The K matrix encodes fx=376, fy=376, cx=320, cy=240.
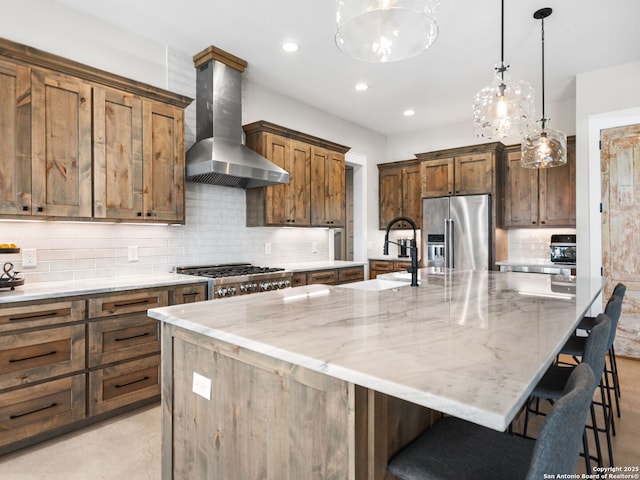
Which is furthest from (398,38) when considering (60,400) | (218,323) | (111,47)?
(60,400)

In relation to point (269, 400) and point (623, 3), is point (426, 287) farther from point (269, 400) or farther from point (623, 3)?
point (623, 3)

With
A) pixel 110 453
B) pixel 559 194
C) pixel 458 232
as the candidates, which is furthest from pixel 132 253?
pixel 559 194

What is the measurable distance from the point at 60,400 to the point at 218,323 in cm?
175

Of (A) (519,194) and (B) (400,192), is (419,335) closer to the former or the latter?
(A) (519,194)

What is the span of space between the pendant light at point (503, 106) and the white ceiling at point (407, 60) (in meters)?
0.76

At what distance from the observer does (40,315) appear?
7.54ft

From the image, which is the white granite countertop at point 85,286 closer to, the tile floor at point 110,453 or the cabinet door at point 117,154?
the cabinet door at point 117,154

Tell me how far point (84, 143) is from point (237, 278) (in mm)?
1528

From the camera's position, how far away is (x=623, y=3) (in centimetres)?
294

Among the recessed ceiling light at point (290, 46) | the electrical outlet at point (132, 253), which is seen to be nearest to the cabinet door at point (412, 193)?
the recessed ceiling light at point (290, 46)

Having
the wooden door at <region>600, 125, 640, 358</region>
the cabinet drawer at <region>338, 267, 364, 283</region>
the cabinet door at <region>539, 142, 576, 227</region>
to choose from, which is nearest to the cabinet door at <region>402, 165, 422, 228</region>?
the cabinet drawer at <region>338, 267, 364, 283</region>

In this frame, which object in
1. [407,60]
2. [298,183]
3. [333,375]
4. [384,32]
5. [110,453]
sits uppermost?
[407,60]

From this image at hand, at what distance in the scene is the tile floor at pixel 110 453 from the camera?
2.03 m

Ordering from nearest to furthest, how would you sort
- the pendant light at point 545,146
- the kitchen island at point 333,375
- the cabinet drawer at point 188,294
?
the kitchen island at point 333,375
the cabinet drawer at point 188,294
the pendant light at point 545,146
